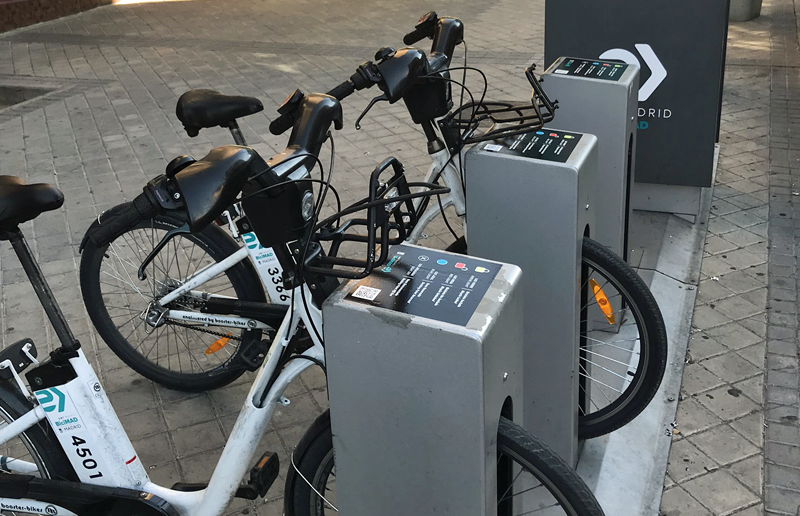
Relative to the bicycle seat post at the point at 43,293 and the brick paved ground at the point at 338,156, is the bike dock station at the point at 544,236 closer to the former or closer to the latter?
the brick paved ground at the point at 338,156

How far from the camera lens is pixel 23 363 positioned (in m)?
2.61

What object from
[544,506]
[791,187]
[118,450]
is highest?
[118,450]

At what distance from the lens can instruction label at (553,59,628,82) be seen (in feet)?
12.0

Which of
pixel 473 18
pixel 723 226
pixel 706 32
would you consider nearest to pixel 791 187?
pixel 723 226

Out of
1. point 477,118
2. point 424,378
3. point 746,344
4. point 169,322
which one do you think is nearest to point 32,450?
point 169,322

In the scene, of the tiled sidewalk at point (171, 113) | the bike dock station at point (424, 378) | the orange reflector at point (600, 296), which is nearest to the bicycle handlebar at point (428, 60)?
the bike dock station at point (424, 378)

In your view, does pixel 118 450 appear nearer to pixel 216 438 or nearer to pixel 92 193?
pixel 216 438

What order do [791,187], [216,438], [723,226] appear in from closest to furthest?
[216,438] < [723,226] < [791,187]

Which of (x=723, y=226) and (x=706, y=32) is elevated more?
(x=706, y=32)

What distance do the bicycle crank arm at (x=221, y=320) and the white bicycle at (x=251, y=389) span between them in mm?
765

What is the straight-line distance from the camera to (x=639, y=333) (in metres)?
3.04

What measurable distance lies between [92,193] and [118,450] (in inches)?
138

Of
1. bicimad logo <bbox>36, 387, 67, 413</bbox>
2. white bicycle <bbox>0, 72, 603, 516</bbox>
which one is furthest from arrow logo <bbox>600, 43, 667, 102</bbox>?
bicimad logo <bbox>36, 387, 67, 413</bbox>

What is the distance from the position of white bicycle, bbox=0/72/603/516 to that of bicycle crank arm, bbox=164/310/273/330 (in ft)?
2.51
